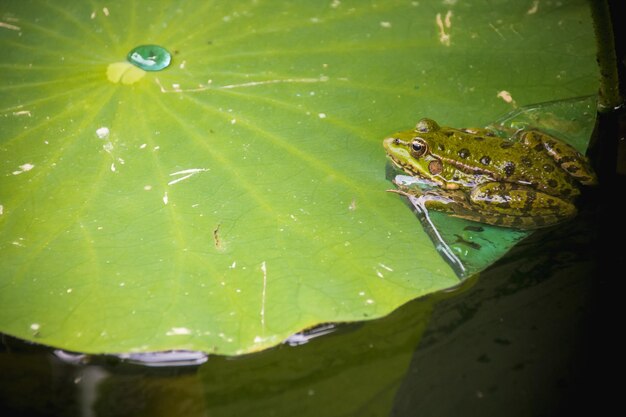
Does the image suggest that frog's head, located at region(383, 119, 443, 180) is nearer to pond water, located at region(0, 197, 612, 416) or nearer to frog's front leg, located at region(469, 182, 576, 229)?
frog's front leg, located at region(469, 182, 576, 229)

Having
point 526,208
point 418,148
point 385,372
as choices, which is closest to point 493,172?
point 526,208

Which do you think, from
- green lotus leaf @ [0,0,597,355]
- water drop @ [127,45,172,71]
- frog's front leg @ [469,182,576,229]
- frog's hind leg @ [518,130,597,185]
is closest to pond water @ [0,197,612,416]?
green lotus leaf @ [0,0,597,355]

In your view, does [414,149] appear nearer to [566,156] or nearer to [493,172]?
[493,172]

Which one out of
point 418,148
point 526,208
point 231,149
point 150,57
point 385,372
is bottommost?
point 385,372

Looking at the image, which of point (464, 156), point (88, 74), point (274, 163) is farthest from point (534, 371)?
point (88, 74)

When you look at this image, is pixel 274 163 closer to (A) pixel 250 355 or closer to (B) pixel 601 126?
(A) pixel 250 355
